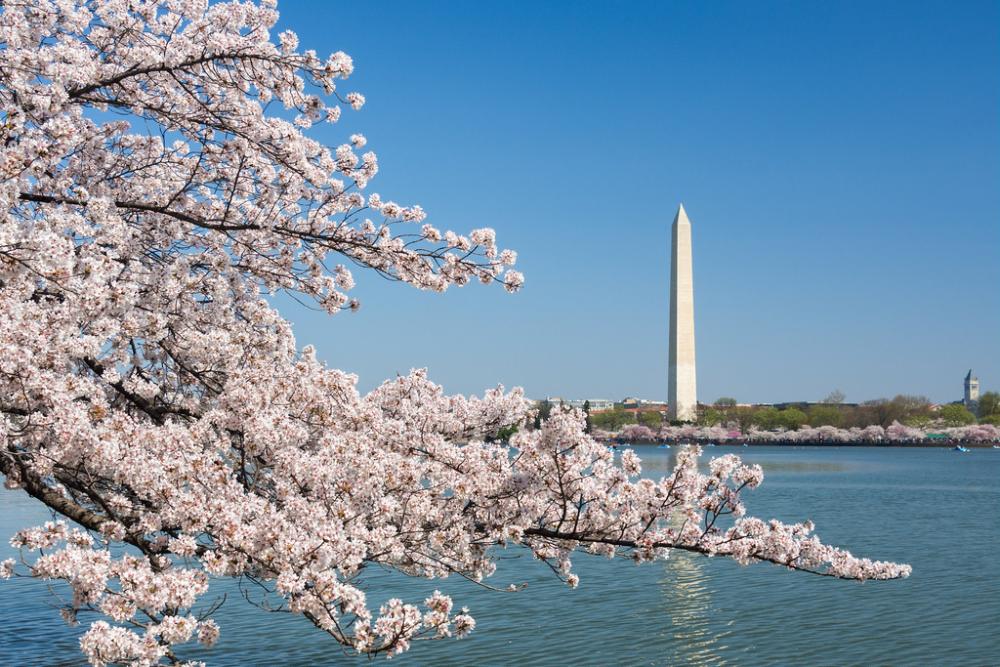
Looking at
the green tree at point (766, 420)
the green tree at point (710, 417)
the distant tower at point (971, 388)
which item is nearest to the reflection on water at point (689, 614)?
the green tree at point (710, 417)

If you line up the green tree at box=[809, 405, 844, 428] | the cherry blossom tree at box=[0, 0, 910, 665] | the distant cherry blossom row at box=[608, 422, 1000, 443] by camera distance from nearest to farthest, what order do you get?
the cherry blossom tree at box=[0, 0, 910, 665], the distant cherry blossom row at box=[608, 422, 1000, 443], the green tree at box=[809, 405, 844, 428]

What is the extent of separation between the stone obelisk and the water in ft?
158

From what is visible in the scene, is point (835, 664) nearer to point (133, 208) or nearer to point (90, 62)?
point (133, 208)

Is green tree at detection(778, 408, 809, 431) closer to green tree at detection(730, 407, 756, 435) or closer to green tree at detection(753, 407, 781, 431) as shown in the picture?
green tree at detection(753, 407, 781, 431)

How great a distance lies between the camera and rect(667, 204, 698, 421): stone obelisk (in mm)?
72312

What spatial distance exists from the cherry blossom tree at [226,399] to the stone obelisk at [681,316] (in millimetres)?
66514

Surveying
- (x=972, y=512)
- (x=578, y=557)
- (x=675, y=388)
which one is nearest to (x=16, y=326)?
(x=578, y=557)

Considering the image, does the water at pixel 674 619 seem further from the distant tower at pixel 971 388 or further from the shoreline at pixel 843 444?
the distant tower at pixel 971 388

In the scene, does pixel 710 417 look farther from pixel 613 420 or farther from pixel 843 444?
pixel 613 420

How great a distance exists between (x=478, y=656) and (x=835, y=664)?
478cm

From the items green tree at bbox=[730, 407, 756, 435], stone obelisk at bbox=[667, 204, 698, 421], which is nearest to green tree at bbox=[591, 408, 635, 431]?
green tree at bbox=[730, 407, 756, 435]

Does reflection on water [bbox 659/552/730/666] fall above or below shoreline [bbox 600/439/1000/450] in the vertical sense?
below

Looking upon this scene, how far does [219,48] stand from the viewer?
6105 mm

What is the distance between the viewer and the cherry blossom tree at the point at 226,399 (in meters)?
4.73
